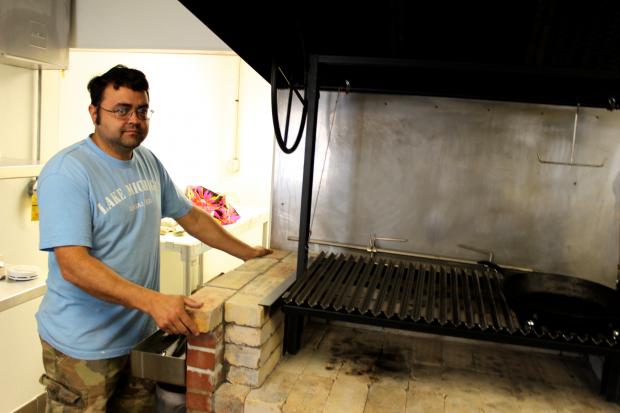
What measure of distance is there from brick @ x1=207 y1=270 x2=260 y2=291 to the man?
0.24 meters

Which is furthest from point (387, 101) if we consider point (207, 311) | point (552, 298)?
point (207, 311)

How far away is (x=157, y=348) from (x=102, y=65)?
8.92 ft

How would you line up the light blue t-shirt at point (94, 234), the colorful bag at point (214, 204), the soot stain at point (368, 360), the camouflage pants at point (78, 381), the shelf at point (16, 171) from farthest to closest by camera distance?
the colorful bag at point (214, 204), the shelf at point (16, 171), the soot stain at point (368, 360), the camouflage pants at point (78, 381), the light blue t-shirt at point (94, 234)

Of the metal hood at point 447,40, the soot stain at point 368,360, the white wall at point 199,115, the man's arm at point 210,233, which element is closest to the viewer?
the metal hood at point 447,40

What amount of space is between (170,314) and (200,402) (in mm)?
344

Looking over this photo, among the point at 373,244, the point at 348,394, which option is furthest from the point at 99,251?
the point at 373,244

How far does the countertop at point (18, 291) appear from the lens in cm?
203

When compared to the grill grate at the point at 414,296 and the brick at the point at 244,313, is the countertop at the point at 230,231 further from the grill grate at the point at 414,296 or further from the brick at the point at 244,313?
the brick at the point at 244,313

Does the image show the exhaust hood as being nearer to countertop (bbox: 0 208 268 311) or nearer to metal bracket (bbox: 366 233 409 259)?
countertop (bbox: 0 208 268 311)

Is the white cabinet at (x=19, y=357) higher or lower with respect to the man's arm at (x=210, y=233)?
lower

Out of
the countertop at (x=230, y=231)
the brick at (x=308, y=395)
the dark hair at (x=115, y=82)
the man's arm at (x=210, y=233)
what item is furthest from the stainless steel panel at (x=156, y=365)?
the countertop at (x=230, y=231)

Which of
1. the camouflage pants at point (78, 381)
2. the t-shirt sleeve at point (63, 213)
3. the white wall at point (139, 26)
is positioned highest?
the white wall at point (139, 26)

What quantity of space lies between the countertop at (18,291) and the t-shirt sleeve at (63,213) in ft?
2.80

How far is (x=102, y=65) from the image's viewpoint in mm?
3516
